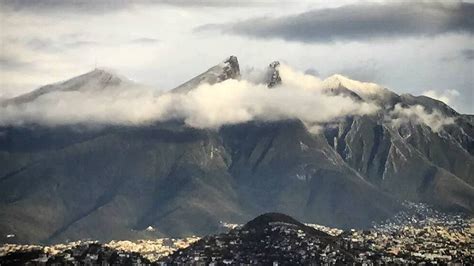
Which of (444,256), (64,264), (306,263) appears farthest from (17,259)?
(444,256)

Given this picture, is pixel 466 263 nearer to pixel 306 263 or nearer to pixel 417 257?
pixel 417 257

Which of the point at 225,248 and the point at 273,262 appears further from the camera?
the point at 225,248

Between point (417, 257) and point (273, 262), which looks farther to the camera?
point (417, 257)

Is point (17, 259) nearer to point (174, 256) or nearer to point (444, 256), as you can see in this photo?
point (174, 256)

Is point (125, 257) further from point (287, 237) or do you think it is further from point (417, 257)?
point (417, 257)

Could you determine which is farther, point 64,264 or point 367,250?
point 367,250

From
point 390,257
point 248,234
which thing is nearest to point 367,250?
point 390,257

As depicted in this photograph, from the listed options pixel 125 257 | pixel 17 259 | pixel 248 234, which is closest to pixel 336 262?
pixel 248 234
